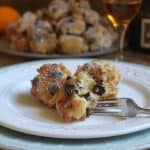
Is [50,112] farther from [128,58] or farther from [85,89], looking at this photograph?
[128,58]

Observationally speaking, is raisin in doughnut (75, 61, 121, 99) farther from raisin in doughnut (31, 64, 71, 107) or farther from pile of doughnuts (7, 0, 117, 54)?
pile of doughnuts (7, 0, 117, 54)

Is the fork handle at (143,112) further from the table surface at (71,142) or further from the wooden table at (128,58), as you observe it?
the wooden table at (128,58)

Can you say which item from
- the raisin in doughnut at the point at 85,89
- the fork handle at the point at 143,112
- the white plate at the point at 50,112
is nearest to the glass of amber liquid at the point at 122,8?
the white plate at the point at 50,112

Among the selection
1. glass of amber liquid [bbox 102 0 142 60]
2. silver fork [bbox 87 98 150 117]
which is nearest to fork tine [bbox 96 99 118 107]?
silver fork [bbox 87 98 150 117]

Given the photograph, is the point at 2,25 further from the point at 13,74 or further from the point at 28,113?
the point at 28,113

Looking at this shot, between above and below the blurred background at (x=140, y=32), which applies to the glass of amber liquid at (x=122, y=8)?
above

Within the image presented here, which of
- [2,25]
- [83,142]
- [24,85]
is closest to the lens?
[83,142]

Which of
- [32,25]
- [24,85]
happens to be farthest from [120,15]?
[24,85]
